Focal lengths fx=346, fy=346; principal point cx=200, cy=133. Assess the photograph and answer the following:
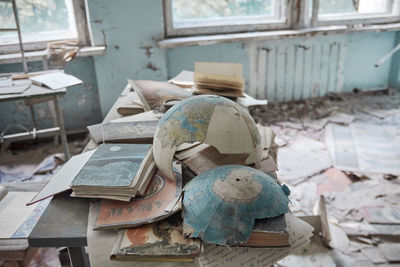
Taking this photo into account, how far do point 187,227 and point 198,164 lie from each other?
362 millimetres

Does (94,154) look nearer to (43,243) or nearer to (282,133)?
(43,243)

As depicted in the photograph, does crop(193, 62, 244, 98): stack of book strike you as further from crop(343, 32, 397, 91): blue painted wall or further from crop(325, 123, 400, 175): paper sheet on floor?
crop(343, 32, 397, 91): blue painted wall

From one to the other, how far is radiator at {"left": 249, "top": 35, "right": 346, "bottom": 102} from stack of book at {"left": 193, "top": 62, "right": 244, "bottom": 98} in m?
2.34

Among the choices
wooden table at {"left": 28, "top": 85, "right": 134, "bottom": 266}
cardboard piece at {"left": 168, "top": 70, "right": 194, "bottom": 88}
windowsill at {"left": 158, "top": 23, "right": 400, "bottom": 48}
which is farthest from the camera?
windowsill at {"left": 158, "top": 23, "right": 400, "bottom": 48}

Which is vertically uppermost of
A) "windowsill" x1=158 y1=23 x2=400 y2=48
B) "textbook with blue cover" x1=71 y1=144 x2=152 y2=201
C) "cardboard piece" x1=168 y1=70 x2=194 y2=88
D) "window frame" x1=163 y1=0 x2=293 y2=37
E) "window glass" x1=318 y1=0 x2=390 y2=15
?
"window glass" x1=318 y1=0 x2=390 y2=15

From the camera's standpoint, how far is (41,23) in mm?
3805

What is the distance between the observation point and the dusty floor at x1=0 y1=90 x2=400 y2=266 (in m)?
2.20

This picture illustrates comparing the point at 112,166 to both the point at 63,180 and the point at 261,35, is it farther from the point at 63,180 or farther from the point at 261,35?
the point at 261,35

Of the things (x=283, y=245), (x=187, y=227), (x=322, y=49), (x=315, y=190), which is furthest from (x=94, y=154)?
(x=322, y=49)

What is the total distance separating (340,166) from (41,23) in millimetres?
3432

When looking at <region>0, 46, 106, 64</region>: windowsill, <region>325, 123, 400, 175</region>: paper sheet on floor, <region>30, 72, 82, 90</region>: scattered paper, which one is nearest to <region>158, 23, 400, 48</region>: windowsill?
<region>0, 46, 106, 64</region>: windowsill

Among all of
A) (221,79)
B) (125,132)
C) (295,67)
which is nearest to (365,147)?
(295,67)

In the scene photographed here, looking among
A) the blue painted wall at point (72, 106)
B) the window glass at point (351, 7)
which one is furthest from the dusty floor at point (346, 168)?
the blue painted wall at point (72, 106)

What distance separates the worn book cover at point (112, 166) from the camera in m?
1.16
